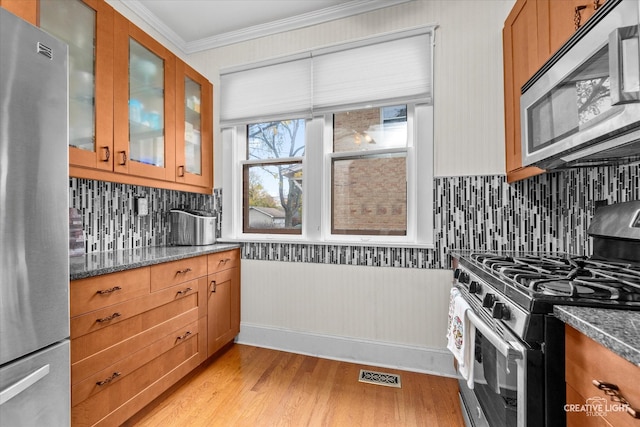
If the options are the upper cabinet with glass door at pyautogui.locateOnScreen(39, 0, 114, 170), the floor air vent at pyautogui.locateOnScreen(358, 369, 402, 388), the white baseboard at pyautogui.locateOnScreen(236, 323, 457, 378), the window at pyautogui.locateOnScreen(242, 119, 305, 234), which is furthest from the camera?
the window at pyautogui.locateOnScreen(242, 119, 305, 234)

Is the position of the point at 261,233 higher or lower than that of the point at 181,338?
higher

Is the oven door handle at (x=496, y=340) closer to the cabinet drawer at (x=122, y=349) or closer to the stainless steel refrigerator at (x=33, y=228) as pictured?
the stainless steel refrigerator at (x=33, y=228)

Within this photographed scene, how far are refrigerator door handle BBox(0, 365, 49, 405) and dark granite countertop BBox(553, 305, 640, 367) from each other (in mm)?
1606

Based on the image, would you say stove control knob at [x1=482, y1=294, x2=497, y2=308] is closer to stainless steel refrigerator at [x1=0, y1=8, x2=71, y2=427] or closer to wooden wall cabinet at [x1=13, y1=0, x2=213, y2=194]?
stainless steel refrigerator at [x1=0, y1=8, x2=71, y2=427]

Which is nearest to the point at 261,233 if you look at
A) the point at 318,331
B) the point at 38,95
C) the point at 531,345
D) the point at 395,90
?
the point at 318,331

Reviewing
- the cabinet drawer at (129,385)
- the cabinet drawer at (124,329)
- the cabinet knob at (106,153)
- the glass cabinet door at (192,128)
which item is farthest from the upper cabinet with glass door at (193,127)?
the cabinet drawer at (129,385)

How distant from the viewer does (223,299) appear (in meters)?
2.35

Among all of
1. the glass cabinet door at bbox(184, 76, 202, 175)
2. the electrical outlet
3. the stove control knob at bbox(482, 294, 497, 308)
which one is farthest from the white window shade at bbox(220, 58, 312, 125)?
the stove control knob at bbox(482, 294, 497, 308)

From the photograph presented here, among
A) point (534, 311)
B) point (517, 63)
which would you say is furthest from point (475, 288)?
point (517, 63)

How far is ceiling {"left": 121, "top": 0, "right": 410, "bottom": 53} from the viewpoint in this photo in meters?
2.26

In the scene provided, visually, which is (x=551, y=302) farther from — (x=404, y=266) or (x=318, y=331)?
(x=318, y=331)

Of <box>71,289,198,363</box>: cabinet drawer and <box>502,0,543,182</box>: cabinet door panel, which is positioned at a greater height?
<box>502,0,543,182</box>: cabinet door panel

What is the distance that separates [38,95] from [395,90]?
6.62 feet

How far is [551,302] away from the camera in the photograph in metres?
0.83
